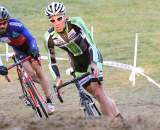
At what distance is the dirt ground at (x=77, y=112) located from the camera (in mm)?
7242

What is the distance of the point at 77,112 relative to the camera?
1158cm

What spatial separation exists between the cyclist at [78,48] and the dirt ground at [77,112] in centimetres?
41

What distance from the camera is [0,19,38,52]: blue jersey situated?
10.5 m

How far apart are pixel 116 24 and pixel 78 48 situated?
1881 cm

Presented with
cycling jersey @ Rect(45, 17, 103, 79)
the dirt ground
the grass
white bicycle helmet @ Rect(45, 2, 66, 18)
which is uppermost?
white bicycle helmet @ Rect(45, 2, 66, 18)

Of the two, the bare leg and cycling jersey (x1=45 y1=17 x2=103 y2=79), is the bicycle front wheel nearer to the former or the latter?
the bare leg

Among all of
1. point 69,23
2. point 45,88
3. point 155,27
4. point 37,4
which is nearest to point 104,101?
point 69,23

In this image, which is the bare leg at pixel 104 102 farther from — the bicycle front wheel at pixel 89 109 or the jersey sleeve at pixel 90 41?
the jersey sleeve at pixel 90 41

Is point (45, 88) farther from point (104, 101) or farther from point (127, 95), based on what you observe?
point (127, 95)

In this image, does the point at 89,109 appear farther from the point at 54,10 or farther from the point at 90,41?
the point at 54,10

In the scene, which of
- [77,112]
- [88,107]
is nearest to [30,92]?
[77,112]

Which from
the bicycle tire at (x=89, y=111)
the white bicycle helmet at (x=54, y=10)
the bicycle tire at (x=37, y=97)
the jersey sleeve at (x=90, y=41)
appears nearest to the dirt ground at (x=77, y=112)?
the bicycle tire at (x=89, y=111)

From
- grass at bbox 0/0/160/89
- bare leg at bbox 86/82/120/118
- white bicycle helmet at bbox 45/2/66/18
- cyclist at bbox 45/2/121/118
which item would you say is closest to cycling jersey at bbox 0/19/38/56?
cyclist at bbox 45/2/121/118

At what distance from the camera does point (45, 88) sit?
35.4 feet
